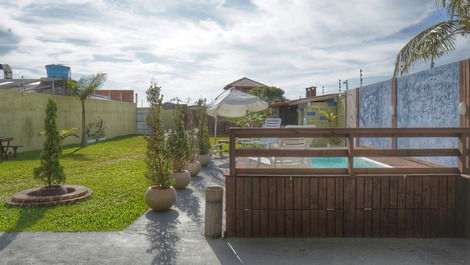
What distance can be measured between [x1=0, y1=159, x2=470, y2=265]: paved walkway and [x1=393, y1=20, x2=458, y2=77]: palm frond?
6512 millimetres

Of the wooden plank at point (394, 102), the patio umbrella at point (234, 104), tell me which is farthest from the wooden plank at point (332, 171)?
the patio umbrella at point (234, 104)

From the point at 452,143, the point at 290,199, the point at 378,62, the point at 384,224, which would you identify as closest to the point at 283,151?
the point at 290,199

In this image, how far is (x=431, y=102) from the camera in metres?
8.29

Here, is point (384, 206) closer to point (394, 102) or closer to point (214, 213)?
point (214, 213)

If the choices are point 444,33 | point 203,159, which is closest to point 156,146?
point 203,159

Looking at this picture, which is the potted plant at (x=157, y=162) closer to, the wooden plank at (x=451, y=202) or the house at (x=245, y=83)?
the wooden plank at (x=451, y=202)

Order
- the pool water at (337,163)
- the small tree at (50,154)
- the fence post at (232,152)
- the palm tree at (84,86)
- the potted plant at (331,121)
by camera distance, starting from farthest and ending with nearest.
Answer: the palm tree at (84,86), the potted plant at (331,121), the pool water at (337,163), the small tree at (50,154), the fence post at (232,152)

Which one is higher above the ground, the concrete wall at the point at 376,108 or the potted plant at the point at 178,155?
the concrete wall at the point at 376,108

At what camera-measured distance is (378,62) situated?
15383mm

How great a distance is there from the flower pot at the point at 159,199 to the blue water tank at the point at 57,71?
50.8 feet

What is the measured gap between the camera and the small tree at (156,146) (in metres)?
5.21

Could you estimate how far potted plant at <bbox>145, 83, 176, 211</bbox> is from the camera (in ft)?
16.8

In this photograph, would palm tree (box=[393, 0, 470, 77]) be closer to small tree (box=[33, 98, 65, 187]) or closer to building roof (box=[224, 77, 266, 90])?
small tree (box=[33, 98, 65, 187])

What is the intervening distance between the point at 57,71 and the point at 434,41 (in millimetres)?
17410
